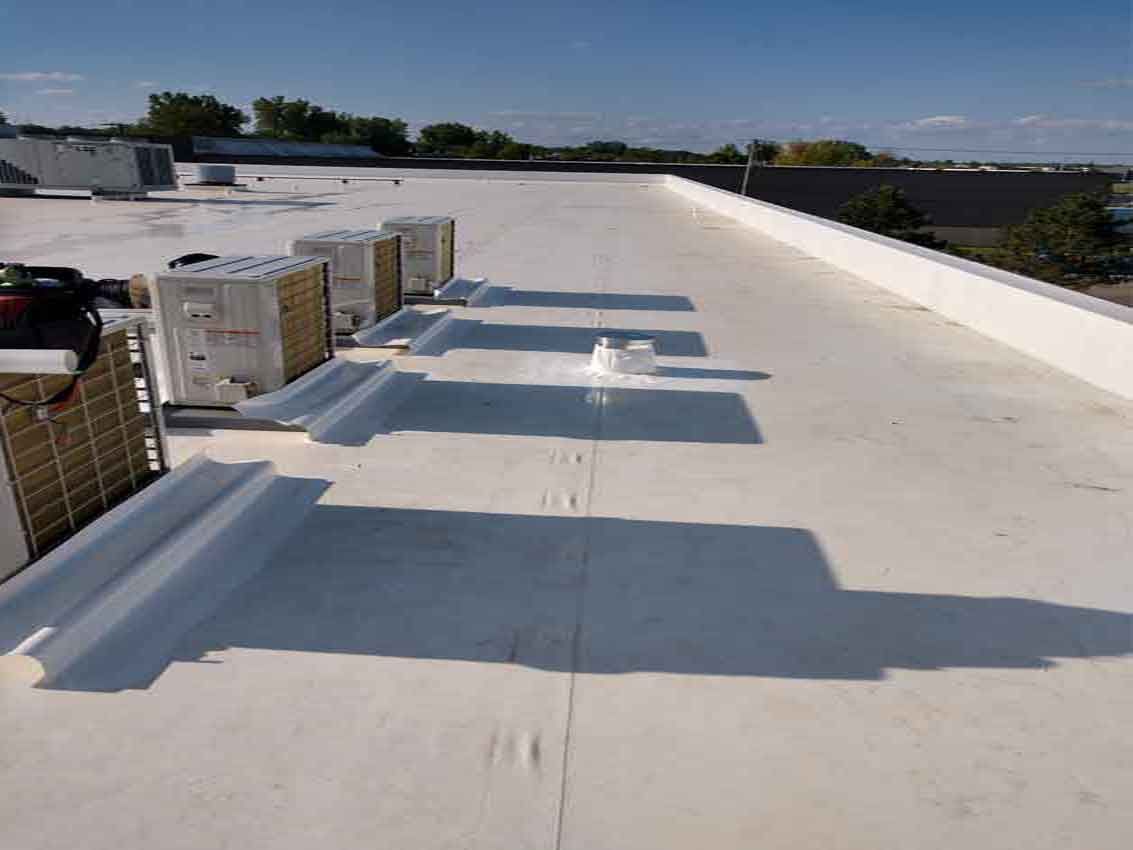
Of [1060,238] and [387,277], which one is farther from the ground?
[387,277]

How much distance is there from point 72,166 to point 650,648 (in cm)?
3206

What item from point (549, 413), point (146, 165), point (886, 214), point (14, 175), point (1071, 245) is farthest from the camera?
point (886, 214)

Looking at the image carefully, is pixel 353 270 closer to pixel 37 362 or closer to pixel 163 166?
pixel 37 362

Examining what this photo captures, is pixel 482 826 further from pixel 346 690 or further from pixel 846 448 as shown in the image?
pixel 846 448

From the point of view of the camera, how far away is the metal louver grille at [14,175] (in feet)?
90.5

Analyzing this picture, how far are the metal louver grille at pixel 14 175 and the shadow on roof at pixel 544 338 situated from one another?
88.3ft

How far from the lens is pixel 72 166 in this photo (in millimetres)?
27453

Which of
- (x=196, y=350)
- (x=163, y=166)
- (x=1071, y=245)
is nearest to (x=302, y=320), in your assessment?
(x=196, y=350)

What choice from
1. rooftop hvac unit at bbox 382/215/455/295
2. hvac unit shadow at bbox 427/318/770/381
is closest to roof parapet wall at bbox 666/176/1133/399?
hvac unit shadow at bbox 427/318/770/381

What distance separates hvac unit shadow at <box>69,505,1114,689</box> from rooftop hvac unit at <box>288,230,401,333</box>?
4.44 m

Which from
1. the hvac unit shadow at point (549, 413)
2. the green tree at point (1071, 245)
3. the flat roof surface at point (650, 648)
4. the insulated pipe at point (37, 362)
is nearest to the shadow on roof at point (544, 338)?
the hvac unit shadow at point (549, 413)

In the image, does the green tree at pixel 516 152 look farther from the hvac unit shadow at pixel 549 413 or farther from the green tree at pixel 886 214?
the hvac unit shadow at pixel 549 413

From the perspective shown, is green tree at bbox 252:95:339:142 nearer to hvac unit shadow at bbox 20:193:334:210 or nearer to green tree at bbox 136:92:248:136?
green tree at bbox 136:92:248:136

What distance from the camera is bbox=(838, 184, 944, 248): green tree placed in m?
63.1
